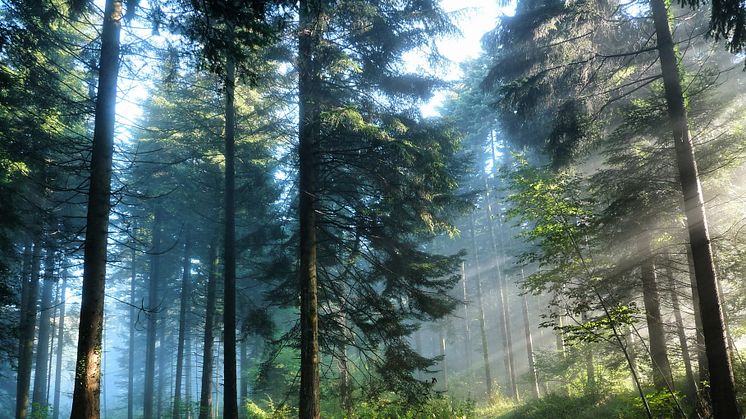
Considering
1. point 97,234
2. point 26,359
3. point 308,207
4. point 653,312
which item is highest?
point 308,207

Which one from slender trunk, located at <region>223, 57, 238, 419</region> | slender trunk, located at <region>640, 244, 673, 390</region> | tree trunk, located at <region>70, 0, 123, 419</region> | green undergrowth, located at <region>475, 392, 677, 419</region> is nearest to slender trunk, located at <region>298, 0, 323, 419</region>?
slender trunk, located at <region>223, 57, 238, 419</region>

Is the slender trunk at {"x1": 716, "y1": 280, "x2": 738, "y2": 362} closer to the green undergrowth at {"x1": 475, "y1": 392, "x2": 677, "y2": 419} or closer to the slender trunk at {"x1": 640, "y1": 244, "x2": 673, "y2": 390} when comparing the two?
the slender trunk at {"x1": 640, "y1": 244, "x2": 673, "y2": 390}

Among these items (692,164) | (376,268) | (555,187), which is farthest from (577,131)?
(376,268)

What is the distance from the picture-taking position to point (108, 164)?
7445mm

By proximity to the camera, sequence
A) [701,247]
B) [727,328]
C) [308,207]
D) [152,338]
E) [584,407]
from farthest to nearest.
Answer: [152,338] → [584,407] → [308,207] → [727,328] → [701,247]

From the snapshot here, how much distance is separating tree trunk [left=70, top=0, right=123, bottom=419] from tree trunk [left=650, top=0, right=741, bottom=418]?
10.3 m

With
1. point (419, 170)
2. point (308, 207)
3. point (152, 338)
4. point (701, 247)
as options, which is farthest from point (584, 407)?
point (152, 338)

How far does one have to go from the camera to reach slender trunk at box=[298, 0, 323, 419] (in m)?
8.68

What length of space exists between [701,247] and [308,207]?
7.87m

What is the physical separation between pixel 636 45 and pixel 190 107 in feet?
52.3

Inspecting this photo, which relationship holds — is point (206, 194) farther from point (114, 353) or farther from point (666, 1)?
point (114, 353)

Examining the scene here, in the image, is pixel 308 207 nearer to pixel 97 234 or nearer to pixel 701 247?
pixel 97 234

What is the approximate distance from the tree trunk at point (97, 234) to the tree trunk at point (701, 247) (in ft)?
33.6

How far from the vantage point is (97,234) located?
705cm
